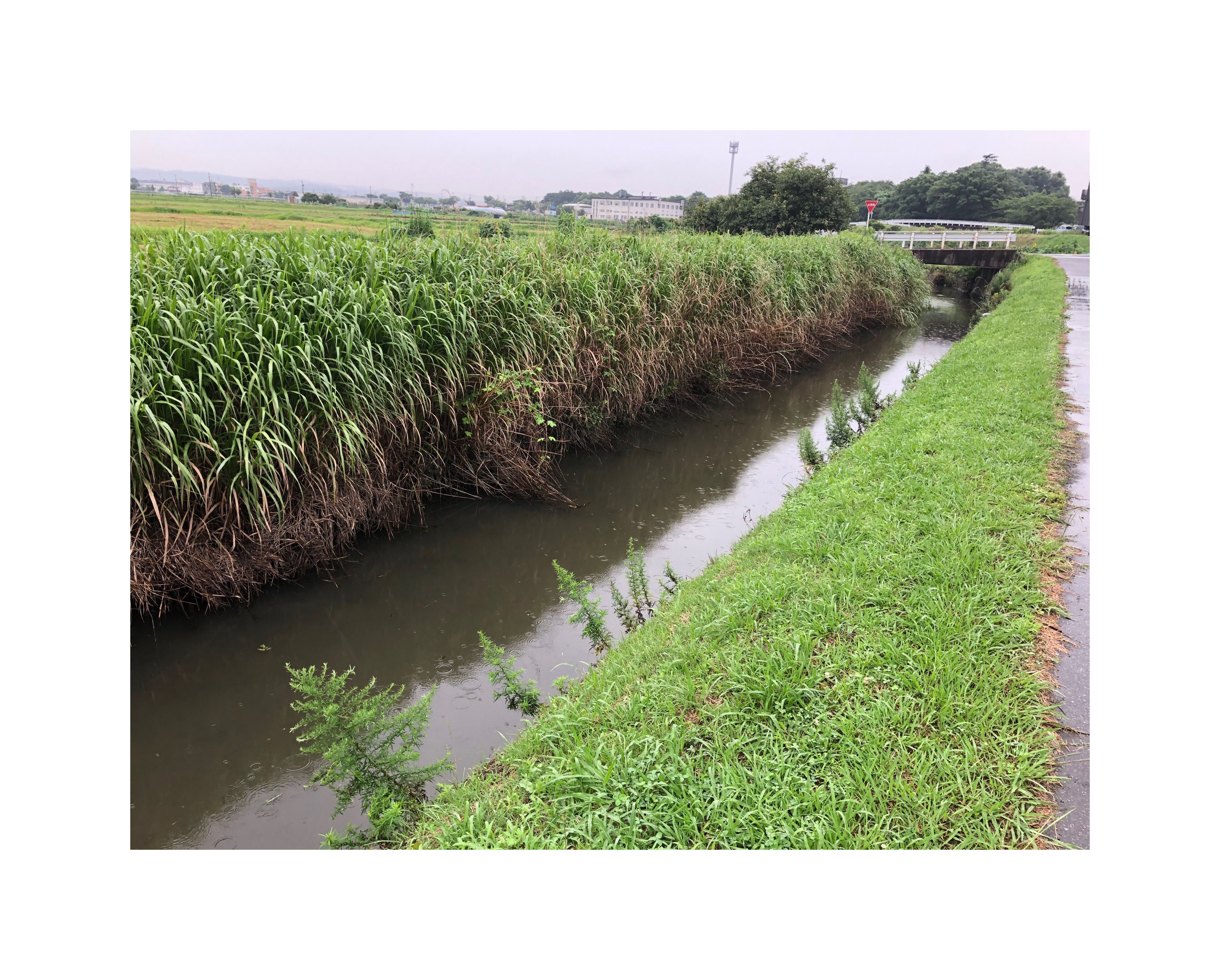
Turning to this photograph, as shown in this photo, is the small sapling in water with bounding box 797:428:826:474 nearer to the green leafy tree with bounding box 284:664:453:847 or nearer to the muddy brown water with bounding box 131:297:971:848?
the muddy brown water with bounding box 131:297:971:848

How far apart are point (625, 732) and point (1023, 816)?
1.16m

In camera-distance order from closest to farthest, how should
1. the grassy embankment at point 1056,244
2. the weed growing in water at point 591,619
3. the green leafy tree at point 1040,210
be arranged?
1. the weed growing in water at point 591,619
2. the grassy embankment at point 1056,244
3. the green leafy tree at point 1040,210

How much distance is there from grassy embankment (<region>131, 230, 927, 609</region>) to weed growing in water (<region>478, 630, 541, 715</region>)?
61.2 inches

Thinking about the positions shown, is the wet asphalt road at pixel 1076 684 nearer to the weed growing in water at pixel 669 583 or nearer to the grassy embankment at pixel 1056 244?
the weed growing in water at pixel 669 583

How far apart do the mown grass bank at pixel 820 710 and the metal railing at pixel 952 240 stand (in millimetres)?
24595

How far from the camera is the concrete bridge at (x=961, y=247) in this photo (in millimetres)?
24172

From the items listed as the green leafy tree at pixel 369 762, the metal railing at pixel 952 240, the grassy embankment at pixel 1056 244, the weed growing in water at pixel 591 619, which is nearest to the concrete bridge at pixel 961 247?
the metal railing at pixel 952 240

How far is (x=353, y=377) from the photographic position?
4.34 meters

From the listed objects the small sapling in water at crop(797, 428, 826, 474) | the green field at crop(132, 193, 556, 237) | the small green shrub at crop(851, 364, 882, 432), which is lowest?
the small sapling in water at crop(797, 428, 826, 474)

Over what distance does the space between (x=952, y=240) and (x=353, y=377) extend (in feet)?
92.0

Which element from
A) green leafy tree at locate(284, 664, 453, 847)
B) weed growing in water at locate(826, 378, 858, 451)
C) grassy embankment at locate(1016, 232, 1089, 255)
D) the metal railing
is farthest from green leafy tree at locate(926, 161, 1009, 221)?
green leafy tree at locate(284, 664, 453, 847)

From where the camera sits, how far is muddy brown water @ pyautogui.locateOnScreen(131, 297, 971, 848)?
2.84 meters

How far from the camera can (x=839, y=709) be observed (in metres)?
2.21

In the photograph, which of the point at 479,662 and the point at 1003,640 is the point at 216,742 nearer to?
the point at 479,662
